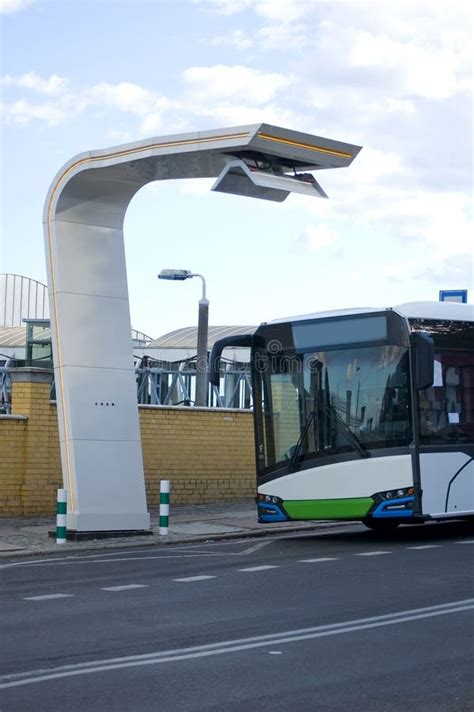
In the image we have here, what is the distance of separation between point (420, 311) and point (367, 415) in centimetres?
164

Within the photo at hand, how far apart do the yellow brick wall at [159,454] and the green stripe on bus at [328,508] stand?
18.8 feet

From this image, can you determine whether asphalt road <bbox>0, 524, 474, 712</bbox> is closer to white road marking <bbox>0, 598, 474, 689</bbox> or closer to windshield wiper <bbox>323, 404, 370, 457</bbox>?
white road marking <bbox>0, 598, 474, 689</bbox>

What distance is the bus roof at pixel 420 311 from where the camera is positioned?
677 inches

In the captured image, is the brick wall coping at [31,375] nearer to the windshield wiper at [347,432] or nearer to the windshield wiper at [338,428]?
the windshield wiper at [338,428]

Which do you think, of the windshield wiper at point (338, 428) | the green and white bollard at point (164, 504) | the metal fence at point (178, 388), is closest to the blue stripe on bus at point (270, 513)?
the windshield wiper at point (338, 428)

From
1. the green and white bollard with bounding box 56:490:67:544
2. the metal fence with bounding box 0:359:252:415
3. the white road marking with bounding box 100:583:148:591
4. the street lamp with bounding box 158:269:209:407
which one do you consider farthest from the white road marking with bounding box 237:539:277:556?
the metal fence with bounding box 0:359:252:415

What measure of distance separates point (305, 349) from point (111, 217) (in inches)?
147

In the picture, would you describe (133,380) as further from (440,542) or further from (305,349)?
(440,542)

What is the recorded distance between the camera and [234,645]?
9203 millimetres

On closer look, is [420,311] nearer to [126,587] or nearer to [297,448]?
[297,448]

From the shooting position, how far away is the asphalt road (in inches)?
296

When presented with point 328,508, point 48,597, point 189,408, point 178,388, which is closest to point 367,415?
point 328,508

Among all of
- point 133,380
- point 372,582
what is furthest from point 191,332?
point 372,582

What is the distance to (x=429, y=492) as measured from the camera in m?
17.0
